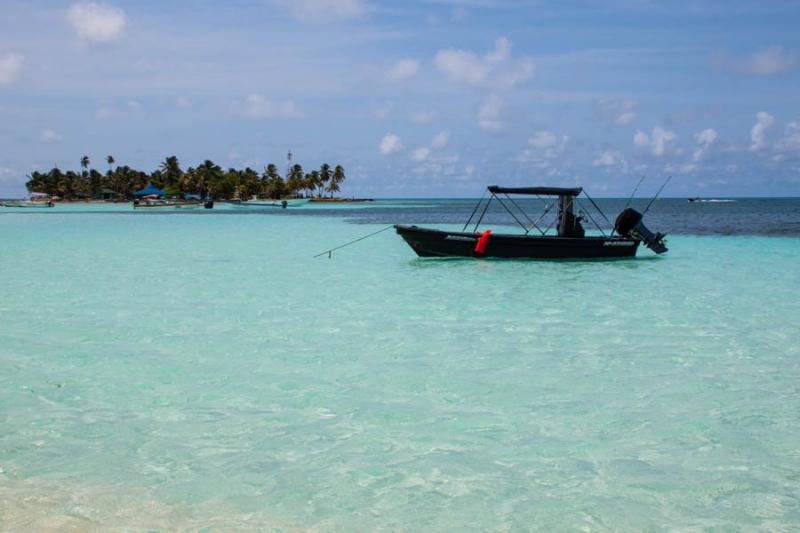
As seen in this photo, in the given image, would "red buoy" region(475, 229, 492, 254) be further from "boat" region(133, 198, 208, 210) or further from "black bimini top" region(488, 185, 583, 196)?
"boat" region(133, 198, 208, 210)

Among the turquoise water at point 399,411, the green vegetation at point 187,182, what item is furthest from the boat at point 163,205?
the turquoise water at point 399,411

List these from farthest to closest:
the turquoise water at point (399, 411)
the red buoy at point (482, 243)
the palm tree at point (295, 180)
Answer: the palm tree at point (295, 180), the red buoy at point (482, 243), the turquoise water at point (399, 411)

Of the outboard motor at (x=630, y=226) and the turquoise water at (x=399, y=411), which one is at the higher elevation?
the outboard motor at (x=630, y=226)

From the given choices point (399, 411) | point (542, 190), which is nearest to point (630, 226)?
point (542, 190)

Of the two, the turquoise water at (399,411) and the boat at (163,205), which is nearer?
the turquoise water at (399,411)

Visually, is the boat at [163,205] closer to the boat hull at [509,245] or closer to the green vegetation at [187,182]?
the green vegetation at [187,182]

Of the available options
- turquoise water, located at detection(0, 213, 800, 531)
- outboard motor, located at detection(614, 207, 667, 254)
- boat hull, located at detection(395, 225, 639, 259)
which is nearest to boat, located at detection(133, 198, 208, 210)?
boat hull, located at detection(395, 225, 639, 259)

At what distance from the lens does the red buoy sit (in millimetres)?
23797

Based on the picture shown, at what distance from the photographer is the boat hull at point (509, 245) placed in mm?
23891

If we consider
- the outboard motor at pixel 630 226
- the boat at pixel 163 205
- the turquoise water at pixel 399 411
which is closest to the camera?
the turquoise water at pixel 399 411

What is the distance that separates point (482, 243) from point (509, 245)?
896mm

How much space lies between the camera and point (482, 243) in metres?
24.0

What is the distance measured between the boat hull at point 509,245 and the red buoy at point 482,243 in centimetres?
11

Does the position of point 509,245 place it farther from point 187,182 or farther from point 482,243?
point 187,182
